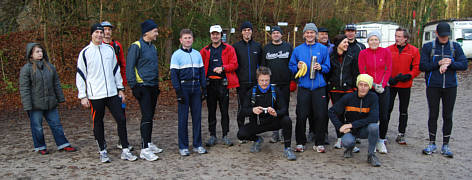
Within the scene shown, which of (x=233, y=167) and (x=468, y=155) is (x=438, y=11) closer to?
(x=468, y=155)

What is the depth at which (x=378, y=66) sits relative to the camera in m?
6.06

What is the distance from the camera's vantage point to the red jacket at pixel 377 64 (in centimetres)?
608

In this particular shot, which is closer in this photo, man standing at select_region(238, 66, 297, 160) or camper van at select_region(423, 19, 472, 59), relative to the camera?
man standing at select_region(238, 66, 297, 160)

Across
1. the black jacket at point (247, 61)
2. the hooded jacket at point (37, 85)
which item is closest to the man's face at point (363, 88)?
the black jacket at point (247, 61)

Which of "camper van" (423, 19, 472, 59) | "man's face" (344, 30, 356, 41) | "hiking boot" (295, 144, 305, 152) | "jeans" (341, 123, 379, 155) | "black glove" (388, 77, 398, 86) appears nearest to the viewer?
"jeans" (341, 123, 379, 155)

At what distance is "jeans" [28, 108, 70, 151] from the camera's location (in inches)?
238

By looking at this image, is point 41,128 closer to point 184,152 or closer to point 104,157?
point 104,157

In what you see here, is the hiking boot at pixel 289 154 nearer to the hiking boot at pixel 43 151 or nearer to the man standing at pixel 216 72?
the man standing at pixel 216 72

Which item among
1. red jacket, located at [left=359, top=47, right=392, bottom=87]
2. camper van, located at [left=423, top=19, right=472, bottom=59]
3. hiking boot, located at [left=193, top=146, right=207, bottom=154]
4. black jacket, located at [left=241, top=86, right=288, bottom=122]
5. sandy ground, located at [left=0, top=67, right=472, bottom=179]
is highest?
camper van, located at [left=423, top=19, right=472, bottom=59]

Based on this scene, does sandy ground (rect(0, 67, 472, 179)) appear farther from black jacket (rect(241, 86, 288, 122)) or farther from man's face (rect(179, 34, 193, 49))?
man's face (rect(179, 34, 193, 49))

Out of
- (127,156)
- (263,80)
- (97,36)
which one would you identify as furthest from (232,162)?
(97,36)

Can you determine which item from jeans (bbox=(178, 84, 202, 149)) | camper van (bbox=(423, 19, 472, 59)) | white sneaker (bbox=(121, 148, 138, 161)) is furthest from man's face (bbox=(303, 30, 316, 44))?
camper van (bbox=(423, 19, 472, 59))

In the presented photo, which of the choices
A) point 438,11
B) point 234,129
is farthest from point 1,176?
point 438,11

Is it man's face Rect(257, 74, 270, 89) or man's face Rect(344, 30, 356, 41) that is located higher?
man's face Rect(344, 30, 356, 41)
